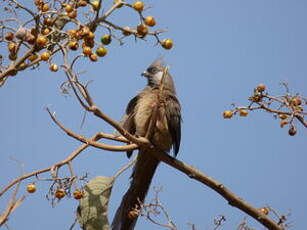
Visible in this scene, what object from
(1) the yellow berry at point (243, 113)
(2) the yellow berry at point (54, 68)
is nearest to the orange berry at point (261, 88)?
(1) the yellow berry at point (243, 113)

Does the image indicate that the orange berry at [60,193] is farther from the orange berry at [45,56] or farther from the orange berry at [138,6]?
the orange berry at [138,6]

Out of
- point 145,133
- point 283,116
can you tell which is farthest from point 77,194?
point 145,133

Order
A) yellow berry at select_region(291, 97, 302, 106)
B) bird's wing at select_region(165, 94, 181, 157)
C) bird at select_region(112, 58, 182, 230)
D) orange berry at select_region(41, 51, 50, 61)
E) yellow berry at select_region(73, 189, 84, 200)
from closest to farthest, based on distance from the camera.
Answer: orange berry at select_region(41, 51, 50, 61), yellow berry at select_region(73, 189, 84, 200), yellow berry at select_region(291, 97, 302, 106), bird at select_region(112, 58, 182, 230), bird's wing at select_region(165, 94, 181, 157)

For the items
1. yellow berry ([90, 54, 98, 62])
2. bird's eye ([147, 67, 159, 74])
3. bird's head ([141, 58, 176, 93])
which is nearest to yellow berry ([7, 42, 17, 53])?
yellow berry ([90, 54, 98, 62])

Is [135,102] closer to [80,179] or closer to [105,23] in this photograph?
[80,179]

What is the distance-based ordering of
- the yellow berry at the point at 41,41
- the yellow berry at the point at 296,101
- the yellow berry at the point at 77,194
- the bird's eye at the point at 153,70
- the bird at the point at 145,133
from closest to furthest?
the yellow berry at the point at 41,41 < the yellow berry at the point at 77,194 < the yellow berry at the point at 296,101 < the bird at the point at 145,133 < the bird's eye at the point at 153,70

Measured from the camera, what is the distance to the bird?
4480mm

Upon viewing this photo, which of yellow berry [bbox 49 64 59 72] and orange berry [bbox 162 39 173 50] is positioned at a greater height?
orange berry [bbox 162 39 173 50]

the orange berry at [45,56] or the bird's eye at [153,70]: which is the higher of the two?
the bird's eye at [153,70]

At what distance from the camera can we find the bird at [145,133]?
4480mm

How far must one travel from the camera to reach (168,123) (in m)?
4.84

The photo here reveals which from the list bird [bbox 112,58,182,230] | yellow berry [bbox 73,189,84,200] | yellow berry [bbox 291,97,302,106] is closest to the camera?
yellow berry [bbox 73,189,84,200]

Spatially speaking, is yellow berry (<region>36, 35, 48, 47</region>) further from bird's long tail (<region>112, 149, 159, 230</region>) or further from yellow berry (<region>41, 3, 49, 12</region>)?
bird's long tail (<region>112, 149, 159, 230</region>)

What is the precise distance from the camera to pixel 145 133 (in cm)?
480
